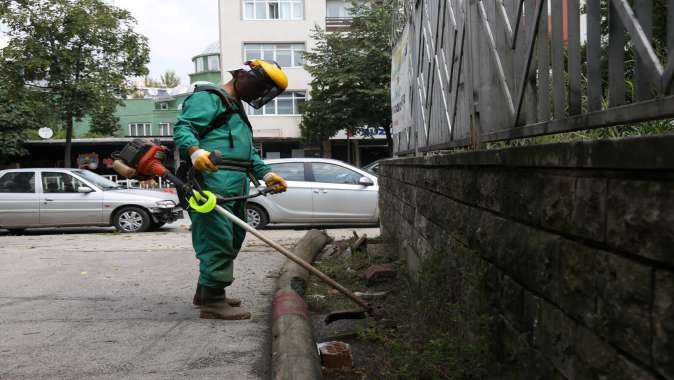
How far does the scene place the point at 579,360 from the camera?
1.92 meters

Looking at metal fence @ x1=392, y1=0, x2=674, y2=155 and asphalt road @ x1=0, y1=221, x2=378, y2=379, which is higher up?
metal fence @ x1=392, y1=0, x2=674, y2=155

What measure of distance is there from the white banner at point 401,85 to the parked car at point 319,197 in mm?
4822

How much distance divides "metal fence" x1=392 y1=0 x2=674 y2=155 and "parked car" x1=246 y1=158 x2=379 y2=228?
7.68 m

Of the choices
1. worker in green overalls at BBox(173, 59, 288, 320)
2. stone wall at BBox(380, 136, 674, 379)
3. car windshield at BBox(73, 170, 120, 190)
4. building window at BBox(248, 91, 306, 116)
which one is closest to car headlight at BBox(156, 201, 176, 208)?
car windshield at BBox(73, 170, 120, 190)

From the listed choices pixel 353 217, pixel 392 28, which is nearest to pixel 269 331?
pixel 392 28

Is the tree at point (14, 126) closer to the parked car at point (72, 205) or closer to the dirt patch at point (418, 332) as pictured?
the parked car at point (72, 205)

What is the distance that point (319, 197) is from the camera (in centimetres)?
1325

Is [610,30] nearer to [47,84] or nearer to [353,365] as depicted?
[353,365]

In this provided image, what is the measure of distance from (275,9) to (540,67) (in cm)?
3648

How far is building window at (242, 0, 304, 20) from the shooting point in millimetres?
37125

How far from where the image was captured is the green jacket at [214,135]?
4.92 meters

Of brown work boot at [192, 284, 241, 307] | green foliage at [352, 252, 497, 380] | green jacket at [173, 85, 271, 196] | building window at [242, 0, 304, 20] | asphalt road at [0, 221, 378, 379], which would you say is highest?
building window at [242, 0, 304, 20]

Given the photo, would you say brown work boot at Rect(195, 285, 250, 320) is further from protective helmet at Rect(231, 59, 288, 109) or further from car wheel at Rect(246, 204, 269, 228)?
car wheel at Rect(246, 204, 269, 228)

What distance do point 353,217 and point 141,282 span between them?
694cm
